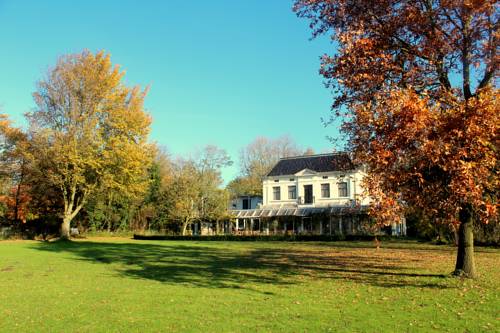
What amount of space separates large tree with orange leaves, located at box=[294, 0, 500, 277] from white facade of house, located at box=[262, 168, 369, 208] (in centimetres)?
3243

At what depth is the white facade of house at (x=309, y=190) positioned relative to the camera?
46.3m

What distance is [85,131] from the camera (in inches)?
1361

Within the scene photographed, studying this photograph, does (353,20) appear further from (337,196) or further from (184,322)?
(337,196)

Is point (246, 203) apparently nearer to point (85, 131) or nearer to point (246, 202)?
point (246, 202)

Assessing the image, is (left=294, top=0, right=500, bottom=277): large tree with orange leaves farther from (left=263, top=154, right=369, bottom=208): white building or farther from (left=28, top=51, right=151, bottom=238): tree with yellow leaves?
(left=263, top=154, right=369, bottom=208): white building

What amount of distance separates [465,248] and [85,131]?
30.6 meters

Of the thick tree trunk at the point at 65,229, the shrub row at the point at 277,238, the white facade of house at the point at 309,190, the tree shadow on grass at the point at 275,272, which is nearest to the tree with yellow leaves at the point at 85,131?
the thick tree trunk at the point at 65,229

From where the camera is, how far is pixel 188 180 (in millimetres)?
48281

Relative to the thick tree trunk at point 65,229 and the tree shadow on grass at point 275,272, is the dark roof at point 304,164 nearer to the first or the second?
the thick tree trunk at point 65,229

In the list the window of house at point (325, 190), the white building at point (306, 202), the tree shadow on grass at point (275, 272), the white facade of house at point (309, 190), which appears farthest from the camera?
the window of house at point (325, 190)

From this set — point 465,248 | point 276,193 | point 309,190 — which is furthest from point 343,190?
→ point 465,248

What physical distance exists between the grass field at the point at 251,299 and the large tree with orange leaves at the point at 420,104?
195 cm

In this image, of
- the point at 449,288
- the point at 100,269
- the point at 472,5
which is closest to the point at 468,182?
the point at 449,288

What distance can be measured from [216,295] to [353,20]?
8.88 meters
